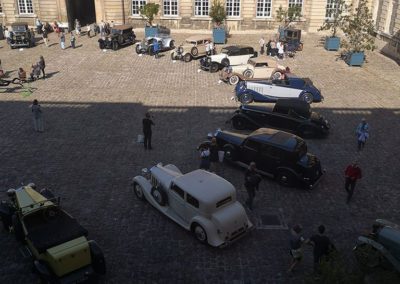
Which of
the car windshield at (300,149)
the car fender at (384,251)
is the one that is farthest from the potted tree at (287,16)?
the car fender at (384,251)

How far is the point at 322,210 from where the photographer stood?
12.1 meters

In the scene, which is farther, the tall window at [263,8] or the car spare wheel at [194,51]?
the tall window at [263,8]

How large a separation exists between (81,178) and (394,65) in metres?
24.0

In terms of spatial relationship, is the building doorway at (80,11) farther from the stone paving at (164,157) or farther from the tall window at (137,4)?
the stone paving at (164,157)

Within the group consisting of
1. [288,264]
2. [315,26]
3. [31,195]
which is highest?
[315,26]

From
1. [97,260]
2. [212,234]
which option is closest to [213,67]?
[212,234]

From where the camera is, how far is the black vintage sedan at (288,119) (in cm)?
1664

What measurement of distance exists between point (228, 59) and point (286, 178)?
1465 cm

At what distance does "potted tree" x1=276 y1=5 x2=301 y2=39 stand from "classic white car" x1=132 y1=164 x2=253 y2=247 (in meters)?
25.0

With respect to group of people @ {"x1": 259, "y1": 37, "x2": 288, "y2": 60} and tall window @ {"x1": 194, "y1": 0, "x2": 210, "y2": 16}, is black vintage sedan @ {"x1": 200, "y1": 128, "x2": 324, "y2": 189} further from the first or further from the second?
tall window @ {"x1": 194, "y1": 0, "x2": 210, "y2": 16}

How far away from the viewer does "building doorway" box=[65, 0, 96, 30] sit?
37.7 meters

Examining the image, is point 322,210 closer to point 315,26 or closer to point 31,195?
point 31,195

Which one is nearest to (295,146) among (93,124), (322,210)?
(322,210)

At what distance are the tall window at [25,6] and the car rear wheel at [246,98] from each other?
26.6 m
